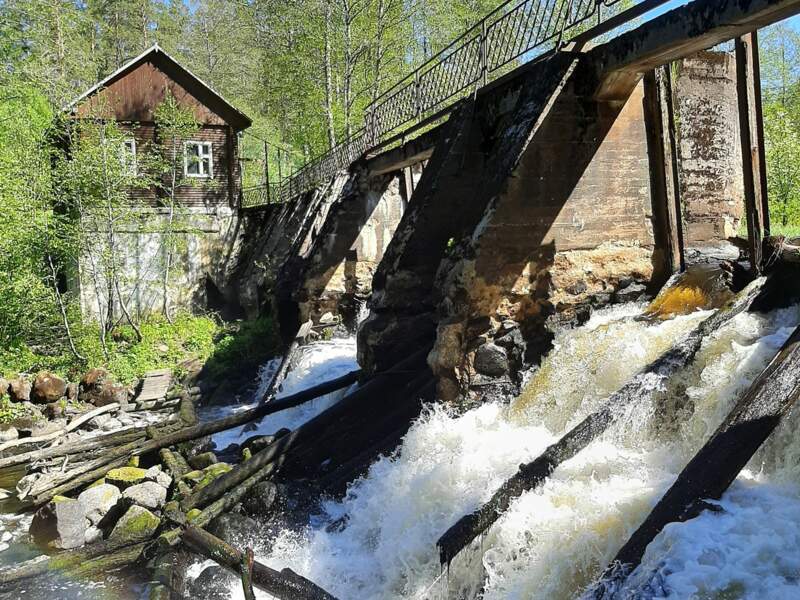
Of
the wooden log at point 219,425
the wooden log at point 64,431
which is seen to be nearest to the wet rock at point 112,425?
the wooden log at point 64,431

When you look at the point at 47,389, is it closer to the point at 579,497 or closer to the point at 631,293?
the point at 631,293

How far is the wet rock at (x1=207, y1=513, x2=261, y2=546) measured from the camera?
21.2 ft

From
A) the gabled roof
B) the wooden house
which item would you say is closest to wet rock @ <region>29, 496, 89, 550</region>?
the wooden house

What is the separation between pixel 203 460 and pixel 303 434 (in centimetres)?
192

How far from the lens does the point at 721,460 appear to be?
12.9 feet

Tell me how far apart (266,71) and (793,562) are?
2688 centimetres

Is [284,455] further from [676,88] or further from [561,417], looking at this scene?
[676,88]

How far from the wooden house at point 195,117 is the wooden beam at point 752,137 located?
53.3 ft

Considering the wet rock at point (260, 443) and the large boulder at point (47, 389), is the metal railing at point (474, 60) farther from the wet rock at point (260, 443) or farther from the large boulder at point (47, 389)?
the large boulder at point (47, 389)

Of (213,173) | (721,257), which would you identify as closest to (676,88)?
(721,257)

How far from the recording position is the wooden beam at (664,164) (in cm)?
770

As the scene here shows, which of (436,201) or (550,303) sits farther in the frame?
(436,201)

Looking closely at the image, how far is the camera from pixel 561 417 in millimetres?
6172

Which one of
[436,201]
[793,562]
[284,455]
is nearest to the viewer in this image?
[793,562]
